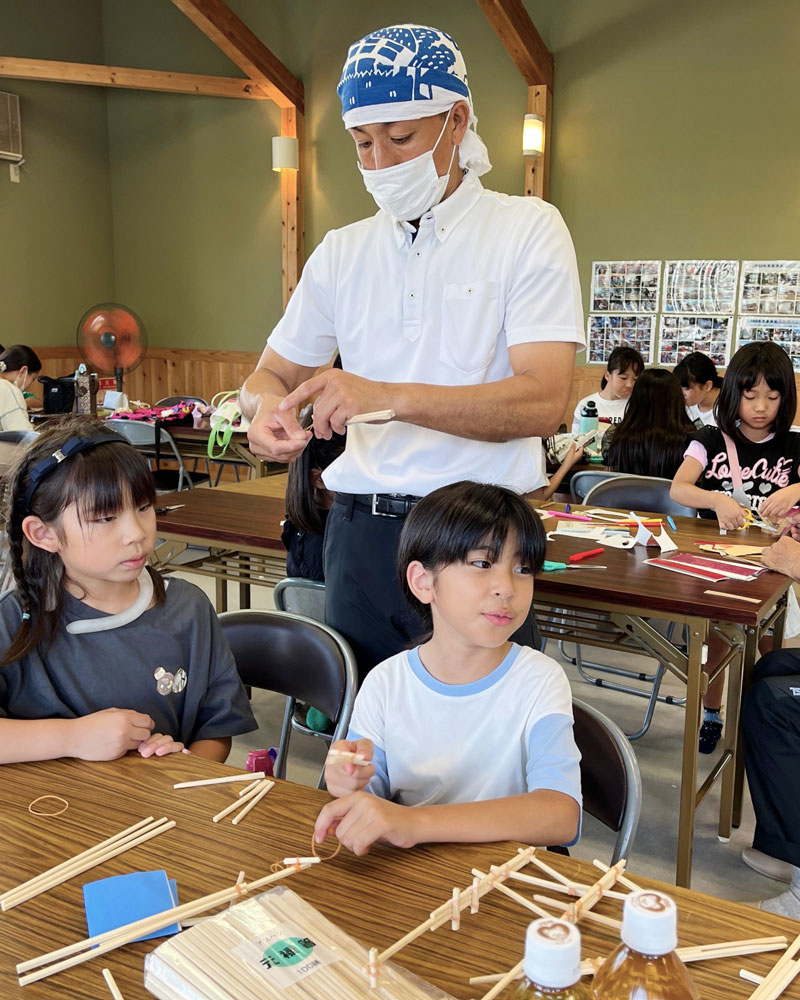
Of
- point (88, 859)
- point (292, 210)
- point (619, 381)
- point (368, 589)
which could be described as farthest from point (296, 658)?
point (292, 210)

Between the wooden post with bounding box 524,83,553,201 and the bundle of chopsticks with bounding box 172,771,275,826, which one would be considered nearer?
the bundle of chopsticks with bounding box 172,771,275,826

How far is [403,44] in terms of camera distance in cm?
157

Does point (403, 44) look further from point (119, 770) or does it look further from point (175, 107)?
point (175, 107)

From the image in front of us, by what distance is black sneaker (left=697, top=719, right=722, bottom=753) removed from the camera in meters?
3.09

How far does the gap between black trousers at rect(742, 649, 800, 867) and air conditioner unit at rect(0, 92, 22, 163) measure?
834 cm

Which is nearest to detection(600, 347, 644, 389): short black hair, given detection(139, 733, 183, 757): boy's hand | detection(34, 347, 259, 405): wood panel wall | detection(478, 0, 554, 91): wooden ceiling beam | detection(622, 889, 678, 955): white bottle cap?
detection(478, 0, 554, 91): wooden ceiling beam

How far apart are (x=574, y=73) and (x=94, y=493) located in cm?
690

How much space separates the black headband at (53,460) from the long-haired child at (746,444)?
2098 mm

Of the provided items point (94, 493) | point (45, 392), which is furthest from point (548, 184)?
point (94, 493)

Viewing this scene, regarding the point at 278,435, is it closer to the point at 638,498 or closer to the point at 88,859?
the point at 88,859

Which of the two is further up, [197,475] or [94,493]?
[94,493]

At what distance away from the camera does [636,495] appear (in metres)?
3.49

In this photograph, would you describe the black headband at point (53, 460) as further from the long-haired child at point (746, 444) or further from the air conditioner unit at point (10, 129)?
the air conditioner unit at point (10, 129)

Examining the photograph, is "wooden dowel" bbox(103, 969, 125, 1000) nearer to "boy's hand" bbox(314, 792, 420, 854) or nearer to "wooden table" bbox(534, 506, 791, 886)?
"boy's hand" bbox(314, 792, 420, 854)
